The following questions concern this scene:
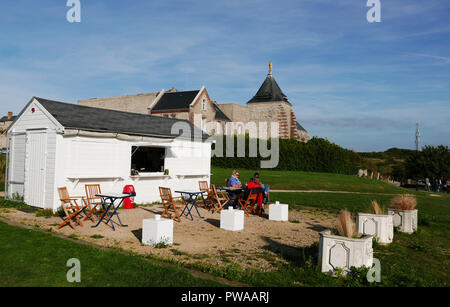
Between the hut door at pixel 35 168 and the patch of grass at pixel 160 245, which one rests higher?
the hut door at pixel 35 168

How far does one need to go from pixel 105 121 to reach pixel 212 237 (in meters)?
6.70

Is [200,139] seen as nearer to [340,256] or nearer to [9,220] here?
[9,220]

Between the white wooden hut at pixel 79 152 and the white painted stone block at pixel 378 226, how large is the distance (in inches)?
309

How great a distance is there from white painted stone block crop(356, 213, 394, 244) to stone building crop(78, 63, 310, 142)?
108 feet

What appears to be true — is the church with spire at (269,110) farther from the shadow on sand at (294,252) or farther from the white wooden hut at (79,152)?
the shadow on sand at (294,252)

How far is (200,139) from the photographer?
1545 cm

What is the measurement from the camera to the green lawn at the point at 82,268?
15.2 feet

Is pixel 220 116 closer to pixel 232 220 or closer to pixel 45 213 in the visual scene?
pixel 45 213

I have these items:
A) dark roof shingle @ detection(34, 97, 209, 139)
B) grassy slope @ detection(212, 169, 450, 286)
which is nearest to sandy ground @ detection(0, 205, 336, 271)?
grassy slope @ detection(212, 169, 450, 286)

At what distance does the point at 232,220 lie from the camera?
888 centimetres

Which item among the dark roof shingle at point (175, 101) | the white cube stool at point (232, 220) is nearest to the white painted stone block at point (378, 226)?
the white cube stool at point (232, 220)

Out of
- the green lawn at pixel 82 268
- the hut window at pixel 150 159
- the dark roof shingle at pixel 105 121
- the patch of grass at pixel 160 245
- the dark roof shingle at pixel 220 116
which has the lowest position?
the patch of grass at pixel 160 245

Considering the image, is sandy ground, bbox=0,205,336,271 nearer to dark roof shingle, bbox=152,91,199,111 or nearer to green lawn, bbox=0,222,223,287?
green lawn, bbox=0,222,223,287

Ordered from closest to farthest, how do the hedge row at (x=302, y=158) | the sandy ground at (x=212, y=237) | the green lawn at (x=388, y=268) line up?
the green lawn at (x=388, y=268), the sandy ground at (x=212, y=237), the hedge row at (x=302, y=158)
